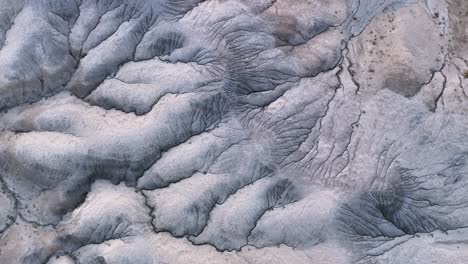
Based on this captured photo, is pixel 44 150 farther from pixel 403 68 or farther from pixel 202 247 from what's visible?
pixel 403 68

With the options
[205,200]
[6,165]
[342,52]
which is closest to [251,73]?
[342,52]

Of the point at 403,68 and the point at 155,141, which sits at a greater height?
the point at 403,68

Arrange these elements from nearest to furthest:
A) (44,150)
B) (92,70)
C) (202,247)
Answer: (202,247) → (44,150) → (92,70)

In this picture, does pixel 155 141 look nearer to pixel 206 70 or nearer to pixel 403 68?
pixel 206 70

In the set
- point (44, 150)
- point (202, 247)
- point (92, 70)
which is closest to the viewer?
point (202, 247)

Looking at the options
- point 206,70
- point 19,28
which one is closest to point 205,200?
point 206,70

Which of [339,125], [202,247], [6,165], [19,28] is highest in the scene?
[19,28]

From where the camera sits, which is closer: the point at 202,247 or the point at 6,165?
the point at 202,247
